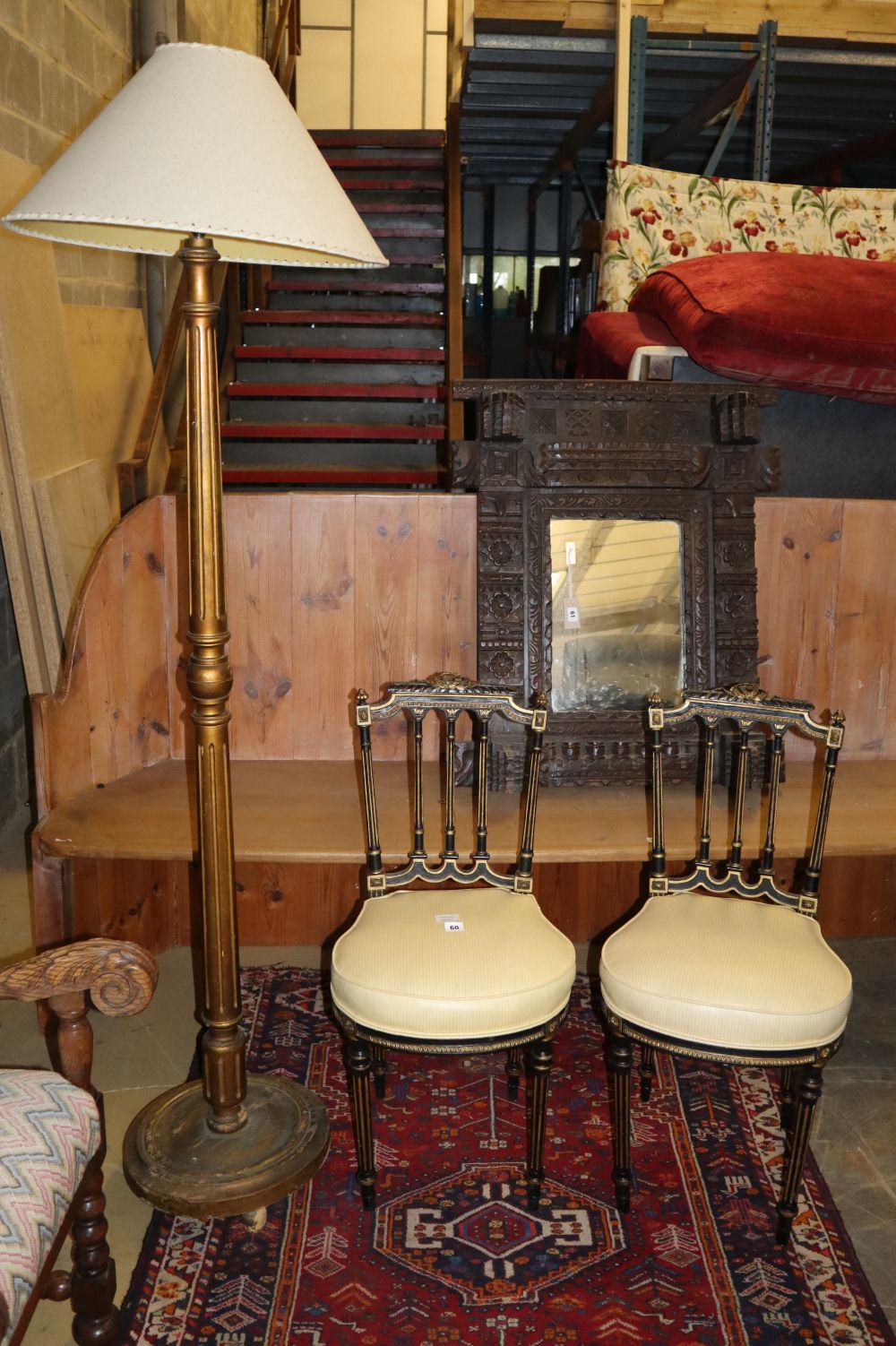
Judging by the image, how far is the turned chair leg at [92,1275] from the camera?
158cm

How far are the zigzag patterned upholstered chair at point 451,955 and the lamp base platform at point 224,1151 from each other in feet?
0.36

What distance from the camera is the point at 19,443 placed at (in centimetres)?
302

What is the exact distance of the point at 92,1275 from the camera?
1.60 metres

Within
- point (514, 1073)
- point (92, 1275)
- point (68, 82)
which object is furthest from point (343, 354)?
point (92, 1275)

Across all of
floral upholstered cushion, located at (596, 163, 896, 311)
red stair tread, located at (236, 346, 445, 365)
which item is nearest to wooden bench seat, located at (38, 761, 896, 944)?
floral upholstered cushion, located at (596, 163, 896, 311)

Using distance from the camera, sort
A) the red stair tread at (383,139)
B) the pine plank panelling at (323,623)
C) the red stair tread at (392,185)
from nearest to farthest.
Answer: the pine plank panelling at (323,623) < the red stair tread at (392,185) < the red stair tread at (383,139)

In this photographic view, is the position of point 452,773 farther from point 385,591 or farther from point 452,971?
point 385,591

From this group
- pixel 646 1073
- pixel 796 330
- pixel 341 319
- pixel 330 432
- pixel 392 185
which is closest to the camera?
pixel 646 1073

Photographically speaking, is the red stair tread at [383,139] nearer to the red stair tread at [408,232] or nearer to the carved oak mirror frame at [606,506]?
the red stair tread at [408,232]

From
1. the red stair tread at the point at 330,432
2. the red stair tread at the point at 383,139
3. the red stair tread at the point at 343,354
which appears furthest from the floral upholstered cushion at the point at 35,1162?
the red stair tread at the point at 383,139

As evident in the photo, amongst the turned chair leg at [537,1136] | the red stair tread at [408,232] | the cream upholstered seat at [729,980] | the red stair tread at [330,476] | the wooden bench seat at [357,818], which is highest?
the red stair tread at [408,232]

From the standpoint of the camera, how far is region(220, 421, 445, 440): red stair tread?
4797 millimetres

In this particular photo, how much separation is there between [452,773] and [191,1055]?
0.88 meters

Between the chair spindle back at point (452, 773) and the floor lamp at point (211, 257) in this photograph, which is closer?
the floor lamp at point (211, 257)
